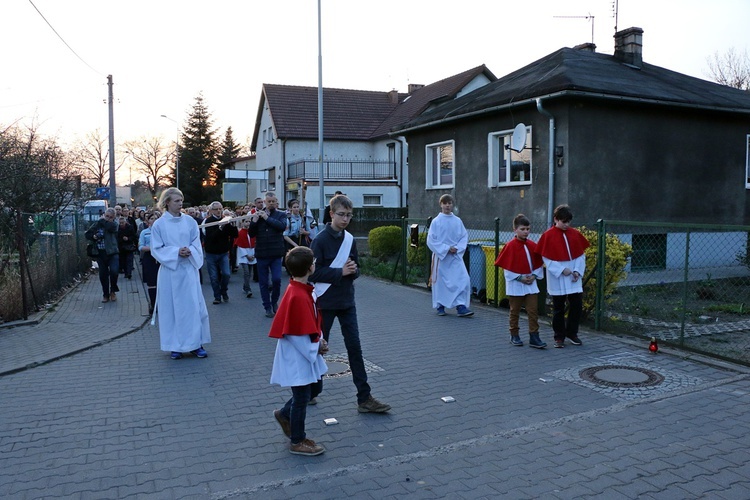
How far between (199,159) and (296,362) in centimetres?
6524

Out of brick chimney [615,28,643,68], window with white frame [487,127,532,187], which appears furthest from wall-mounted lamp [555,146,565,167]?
brick chimney [615,28,643,68]

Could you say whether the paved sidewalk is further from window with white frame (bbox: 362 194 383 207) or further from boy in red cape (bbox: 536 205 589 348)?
window with white frame (bbox: 362 194 383 207)

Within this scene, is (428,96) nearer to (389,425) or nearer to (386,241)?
(386,241)

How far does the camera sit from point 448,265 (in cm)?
1048

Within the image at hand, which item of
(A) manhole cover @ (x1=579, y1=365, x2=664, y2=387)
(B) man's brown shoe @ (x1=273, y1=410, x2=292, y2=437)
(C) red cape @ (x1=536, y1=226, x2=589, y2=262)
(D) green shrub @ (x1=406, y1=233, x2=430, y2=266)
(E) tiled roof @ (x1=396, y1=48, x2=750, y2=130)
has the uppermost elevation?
(E) tiled roof @ (x1=396, y1=48, x2=750, y2=130)

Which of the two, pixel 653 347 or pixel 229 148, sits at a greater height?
pixel 229 148

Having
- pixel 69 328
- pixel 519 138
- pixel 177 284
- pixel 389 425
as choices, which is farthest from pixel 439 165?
pixel 389 425

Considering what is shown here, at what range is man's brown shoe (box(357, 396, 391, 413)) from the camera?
554cm

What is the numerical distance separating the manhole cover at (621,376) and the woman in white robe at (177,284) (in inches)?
174

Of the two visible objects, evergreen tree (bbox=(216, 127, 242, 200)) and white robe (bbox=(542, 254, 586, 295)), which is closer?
white robe (bbox=(542, 254, 586, 295))

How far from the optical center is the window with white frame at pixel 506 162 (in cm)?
1620

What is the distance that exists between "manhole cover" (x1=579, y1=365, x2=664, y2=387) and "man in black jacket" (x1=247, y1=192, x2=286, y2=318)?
5293 millimetres

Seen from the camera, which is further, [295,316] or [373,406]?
[373,406]

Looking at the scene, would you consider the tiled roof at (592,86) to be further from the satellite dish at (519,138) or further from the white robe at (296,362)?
the white robe at (296,362)
